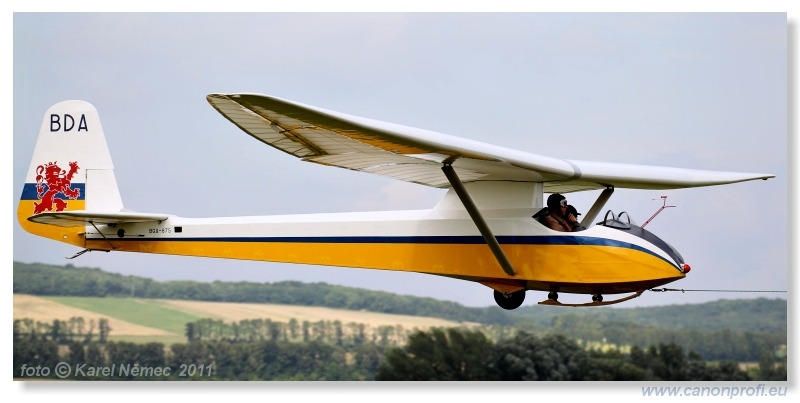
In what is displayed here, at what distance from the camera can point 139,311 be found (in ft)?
67.9

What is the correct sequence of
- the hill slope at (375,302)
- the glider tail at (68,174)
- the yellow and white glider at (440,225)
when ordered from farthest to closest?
1. the hill slope at (375,302)
2. the glider tail at (68,174)
3. the yellow and white glider at (440,225)

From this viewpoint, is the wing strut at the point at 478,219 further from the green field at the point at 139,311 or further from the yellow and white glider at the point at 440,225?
the green field at the point at 139,311

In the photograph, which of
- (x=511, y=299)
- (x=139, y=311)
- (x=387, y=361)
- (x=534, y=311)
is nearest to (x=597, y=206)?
(x=511, y=299)

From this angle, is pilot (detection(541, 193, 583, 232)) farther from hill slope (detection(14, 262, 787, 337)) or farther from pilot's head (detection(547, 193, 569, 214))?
hill slope (detection(14, 262, 787, 337))

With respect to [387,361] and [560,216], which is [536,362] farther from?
[560,216]

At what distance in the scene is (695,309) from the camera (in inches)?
805

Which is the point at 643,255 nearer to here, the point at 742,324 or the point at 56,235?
the point at 56,235

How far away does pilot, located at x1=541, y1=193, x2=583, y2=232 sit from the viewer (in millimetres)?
11617

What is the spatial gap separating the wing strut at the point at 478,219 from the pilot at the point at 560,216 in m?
0.55

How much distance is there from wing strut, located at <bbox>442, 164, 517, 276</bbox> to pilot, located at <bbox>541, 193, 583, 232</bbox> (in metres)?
0.55

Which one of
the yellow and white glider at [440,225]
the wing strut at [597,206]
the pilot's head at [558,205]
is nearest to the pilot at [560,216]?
the pilot's head at [558,205]

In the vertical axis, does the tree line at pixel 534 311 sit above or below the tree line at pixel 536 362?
above

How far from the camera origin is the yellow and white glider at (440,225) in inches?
417

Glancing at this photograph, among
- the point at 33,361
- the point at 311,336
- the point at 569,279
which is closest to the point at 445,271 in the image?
the point at 569,279
